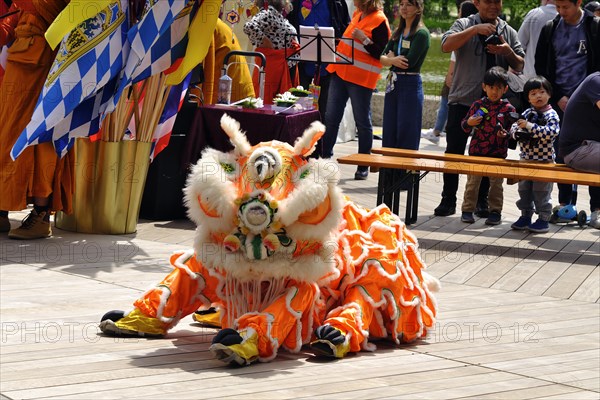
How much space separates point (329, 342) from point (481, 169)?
3.76m

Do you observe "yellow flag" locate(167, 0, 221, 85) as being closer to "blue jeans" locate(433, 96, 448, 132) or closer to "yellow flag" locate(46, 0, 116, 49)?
"yellow flag" locate(46, 0, 116, 49)

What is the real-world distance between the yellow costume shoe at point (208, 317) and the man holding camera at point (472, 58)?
4.20 metres

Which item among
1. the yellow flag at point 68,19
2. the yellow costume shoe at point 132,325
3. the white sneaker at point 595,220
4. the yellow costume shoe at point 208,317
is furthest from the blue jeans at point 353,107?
the yellow costume shoe at point 132,325

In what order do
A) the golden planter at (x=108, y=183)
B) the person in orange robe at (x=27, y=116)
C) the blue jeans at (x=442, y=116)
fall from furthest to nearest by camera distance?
the blue jeans at (x=442, y=116), the golden planter at (x=108, y=183), the person in orange robe at (x=27, y=116)

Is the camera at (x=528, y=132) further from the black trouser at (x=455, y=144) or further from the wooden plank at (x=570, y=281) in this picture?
the wooden plank at (x=570, y=281)

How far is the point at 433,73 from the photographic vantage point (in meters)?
23.6

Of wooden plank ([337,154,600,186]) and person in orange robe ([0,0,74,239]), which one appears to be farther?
wooden plank ([337,154,600,186])

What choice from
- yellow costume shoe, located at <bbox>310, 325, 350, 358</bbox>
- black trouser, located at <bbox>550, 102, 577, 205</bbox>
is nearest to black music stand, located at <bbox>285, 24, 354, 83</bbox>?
black trouser, located at <bbox>550, 102, 577, 205</bbox>

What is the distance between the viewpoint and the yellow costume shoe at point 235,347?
4.55 meters

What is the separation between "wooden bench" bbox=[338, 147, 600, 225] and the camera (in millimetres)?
8086

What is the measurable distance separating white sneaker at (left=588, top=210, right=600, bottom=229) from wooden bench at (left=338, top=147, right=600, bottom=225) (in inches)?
26.2

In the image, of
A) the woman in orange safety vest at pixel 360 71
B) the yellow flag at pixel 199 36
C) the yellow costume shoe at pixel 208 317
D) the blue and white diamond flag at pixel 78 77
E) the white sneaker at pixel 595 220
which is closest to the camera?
the yellow costume shoe at pixel 208 317

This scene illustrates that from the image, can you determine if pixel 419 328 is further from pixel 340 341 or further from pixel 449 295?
pixel 449 295

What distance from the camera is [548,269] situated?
7.45 metres
